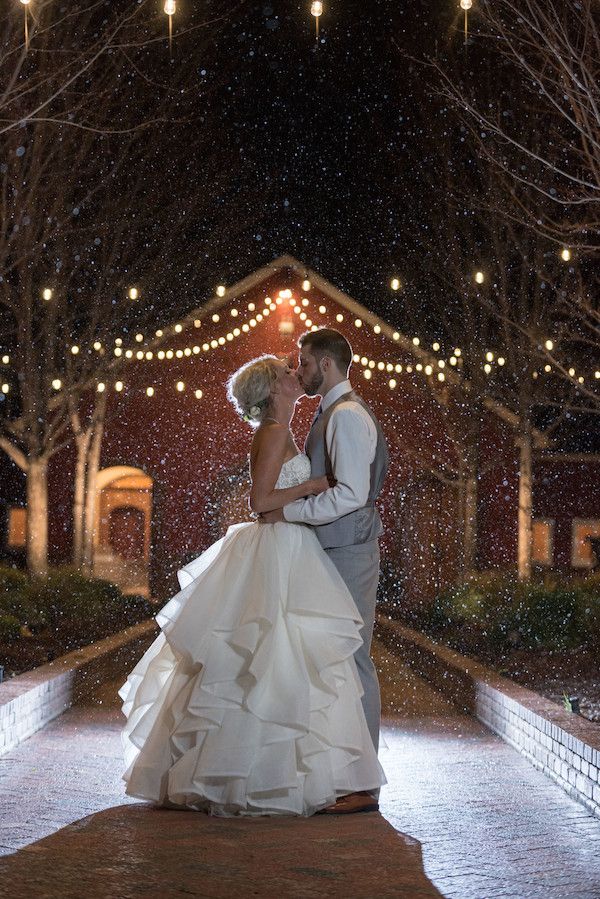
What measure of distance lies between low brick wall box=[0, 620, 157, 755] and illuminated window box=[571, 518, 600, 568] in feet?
59.8

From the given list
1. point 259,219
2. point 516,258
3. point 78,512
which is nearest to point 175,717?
point 516,258

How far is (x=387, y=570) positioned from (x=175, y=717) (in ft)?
74.2

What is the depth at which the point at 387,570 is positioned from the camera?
28578 millimetres

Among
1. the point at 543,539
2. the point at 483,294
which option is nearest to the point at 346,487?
the point at 483,294

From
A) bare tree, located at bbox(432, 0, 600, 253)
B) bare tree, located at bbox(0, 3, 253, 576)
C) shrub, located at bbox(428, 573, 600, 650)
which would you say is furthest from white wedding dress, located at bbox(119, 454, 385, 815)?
bare tree, located at bbox(0, 3, 253, 576)

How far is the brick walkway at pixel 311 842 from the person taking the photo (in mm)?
4785

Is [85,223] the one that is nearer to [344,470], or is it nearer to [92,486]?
[92,486]

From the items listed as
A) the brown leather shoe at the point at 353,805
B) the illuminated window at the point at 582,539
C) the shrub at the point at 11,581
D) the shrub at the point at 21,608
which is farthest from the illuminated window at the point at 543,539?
the brown leather shoe at the point at 353,805

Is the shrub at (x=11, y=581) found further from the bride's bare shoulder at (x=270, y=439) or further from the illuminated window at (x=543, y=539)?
the illuminated window at (x=543, y=539)

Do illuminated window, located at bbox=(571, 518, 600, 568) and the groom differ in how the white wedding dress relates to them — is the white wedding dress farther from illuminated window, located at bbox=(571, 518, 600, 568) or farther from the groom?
illuminated window, located at bbox=(571, 518, 600, 568)

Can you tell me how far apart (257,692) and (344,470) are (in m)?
1.12

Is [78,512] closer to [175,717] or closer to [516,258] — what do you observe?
[516,258]

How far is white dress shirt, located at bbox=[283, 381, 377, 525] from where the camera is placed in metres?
6.29

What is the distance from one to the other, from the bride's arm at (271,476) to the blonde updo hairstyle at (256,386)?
14 centimetres
